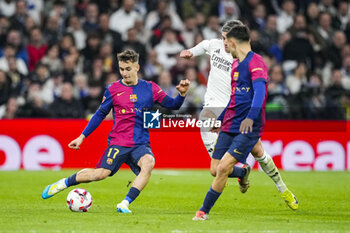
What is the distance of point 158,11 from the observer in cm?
1967

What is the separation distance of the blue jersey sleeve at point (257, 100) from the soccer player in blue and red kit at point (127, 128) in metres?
1.42

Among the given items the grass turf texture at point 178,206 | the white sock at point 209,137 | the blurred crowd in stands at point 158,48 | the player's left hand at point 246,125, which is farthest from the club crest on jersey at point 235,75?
the blurred crowd in stands at point 158,48

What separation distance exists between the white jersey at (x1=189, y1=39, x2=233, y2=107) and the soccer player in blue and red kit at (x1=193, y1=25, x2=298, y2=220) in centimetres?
185

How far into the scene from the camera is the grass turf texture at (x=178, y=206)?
26.1 feet

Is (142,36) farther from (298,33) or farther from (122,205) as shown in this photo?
(122,205)

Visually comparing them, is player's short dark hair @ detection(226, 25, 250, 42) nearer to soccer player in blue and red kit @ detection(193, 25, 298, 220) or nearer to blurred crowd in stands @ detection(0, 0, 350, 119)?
soccer player in blue and red kit @ detection(193, 25, 298, 220)

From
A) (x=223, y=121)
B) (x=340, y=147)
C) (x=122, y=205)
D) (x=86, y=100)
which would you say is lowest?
(x=340, y=147)

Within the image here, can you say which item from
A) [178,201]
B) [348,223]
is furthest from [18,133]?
[348,223]

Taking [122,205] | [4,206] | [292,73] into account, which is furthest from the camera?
[292,73]

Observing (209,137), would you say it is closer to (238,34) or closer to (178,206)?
(178,206)

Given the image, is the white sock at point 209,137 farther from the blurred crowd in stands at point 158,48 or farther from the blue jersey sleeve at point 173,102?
the blurred crowd in stands at point 158,48

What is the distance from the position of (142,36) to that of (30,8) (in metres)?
3.25

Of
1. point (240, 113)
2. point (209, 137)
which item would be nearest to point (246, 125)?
point (240, 113)

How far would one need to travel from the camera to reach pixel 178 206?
10438 mm
